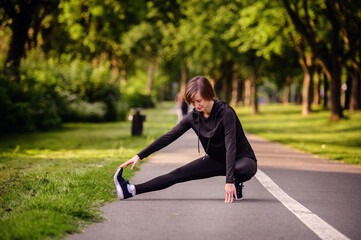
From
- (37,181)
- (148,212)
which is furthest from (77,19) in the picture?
(148,212)

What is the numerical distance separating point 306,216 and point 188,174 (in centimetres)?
148

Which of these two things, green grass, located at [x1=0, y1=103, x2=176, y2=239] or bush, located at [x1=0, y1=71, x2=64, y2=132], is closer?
green grass, located at [x1=0, y1=103, x2=176, y2=239]

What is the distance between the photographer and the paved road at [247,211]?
4.16m

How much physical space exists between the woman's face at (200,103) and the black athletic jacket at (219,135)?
0.13m

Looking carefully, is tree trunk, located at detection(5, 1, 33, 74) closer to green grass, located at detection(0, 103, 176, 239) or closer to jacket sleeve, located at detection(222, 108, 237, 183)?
green grass, located at detection(0, 103, 176, 239)

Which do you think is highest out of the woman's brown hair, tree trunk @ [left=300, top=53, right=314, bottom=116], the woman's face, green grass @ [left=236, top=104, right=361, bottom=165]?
tree trunk @ [left=300, top=53, right=314, bottom=116]

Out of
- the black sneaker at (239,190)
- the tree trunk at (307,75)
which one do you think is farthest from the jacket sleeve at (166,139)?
the tree trunk at (307,75)

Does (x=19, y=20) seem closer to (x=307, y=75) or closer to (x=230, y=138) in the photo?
(x=230, y=138)

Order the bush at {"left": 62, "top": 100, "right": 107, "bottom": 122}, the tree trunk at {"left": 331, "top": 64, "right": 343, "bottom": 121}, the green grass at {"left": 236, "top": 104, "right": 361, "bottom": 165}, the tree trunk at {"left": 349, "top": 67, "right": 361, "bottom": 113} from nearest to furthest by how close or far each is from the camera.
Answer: the green grass at {"left": 236, "top": 104, "right": 361, "bottom": 165} → the bush at {"left": 62, "top": 100, "right": 107, "bottom": 122} → the tree trunk at {"left": 331, "top": 64, "right": 343, "bottom": 121} → the tree trunk at {"left": 349, "top": 67, "right": 361, "bottom": 113}

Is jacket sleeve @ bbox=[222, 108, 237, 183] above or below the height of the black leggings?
above

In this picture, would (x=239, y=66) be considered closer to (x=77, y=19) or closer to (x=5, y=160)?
(x=77, y=19)

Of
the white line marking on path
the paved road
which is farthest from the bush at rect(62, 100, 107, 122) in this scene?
the white line marking on path

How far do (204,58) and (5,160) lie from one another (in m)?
32.7

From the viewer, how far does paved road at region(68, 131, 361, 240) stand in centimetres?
416
